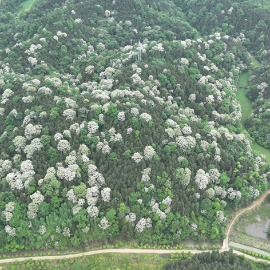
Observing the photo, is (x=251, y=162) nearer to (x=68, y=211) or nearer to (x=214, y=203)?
(x=214, y=203)

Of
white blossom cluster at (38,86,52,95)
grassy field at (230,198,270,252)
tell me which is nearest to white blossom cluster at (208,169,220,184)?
grassy field at (230,198,270,252)

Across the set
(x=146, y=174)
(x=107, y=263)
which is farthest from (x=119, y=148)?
(x=107, y=263)

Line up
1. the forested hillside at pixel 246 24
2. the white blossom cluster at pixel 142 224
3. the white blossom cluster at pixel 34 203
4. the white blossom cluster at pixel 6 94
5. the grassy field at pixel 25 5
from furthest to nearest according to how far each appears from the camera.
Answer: the grassy field at pixel 25 5 < the forested hillside at pixel 246 24 < the white blossom cluster at pixel 6 94 < the white blossom cluster at pixel 142 224 < the white blossom cluster at pixel 34 203

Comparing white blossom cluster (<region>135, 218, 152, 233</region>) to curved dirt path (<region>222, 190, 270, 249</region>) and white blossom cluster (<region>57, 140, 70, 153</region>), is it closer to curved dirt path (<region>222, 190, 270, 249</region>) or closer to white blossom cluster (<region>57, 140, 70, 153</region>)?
curved dirt path (<region>222, 190, 270, 249</region>)

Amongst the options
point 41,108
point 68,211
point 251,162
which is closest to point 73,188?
point 68,211

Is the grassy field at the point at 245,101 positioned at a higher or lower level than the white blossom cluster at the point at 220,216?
higher

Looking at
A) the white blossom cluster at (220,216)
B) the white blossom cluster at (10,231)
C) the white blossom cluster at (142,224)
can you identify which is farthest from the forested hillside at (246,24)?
the white blossom cluster at (10,231)

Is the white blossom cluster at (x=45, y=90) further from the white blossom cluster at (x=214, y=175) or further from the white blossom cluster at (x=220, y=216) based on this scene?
the white blossom cluster at (x=220, y=216)

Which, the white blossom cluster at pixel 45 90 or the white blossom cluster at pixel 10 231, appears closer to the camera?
the white blossom cluster at pixel 10 231
